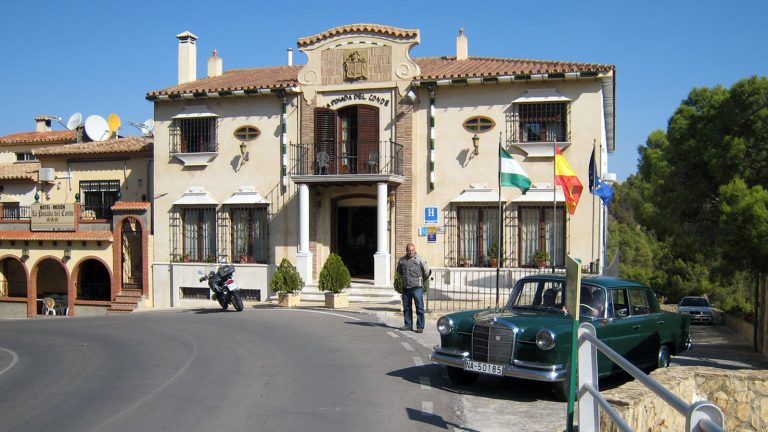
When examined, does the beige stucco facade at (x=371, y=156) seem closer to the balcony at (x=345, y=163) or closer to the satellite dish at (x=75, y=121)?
the balcony at (x=345, y=163)

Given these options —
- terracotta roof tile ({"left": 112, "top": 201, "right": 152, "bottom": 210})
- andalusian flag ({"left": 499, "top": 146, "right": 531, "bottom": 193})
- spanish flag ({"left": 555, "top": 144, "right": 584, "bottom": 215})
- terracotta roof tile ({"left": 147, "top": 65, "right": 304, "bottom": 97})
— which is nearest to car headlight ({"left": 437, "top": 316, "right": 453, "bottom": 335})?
andalusian flag ({"left": 499, "top": 146, "right": 531, "bottom": 193})

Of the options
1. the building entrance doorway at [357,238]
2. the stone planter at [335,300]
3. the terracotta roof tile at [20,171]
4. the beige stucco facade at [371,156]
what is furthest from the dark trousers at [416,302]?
the terracotta roof tile at [20,171]

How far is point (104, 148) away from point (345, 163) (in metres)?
11.1

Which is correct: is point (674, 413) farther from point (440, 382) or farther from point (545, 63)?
point (545, 63)

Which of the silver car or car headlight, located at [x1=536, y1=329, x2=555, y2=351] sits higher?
car headlight, located at [x1=536, y1=329, x2=555, y2=351]

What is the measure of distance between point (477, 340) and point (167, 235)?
20.1 m

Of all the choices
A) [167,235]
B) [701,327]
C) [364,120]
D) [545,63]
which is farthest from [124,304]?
[701,327]

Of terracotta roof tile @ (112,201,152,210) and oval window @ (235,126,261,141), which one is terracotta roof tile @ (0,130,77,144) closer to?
terracotta roof tile @ (112,201,152,210)

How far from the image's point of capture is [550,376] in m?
8.42

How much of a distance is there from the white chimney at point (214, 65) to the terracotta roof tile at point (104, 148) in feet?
12.5

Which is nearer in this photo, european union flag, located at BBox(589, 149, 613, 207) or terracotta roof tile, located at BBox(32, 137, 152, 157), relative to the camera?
european union flag, located at BBox(589, 149, 613, 207)

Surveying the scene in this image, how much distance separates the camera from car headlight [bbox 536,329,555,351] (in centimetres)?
855

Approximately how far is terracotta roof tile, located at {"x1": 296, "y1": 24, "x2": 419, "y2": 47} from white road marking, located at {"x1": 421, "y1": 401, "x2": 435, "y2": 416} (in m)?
17.5

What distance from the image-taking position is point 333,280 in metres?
20.3
